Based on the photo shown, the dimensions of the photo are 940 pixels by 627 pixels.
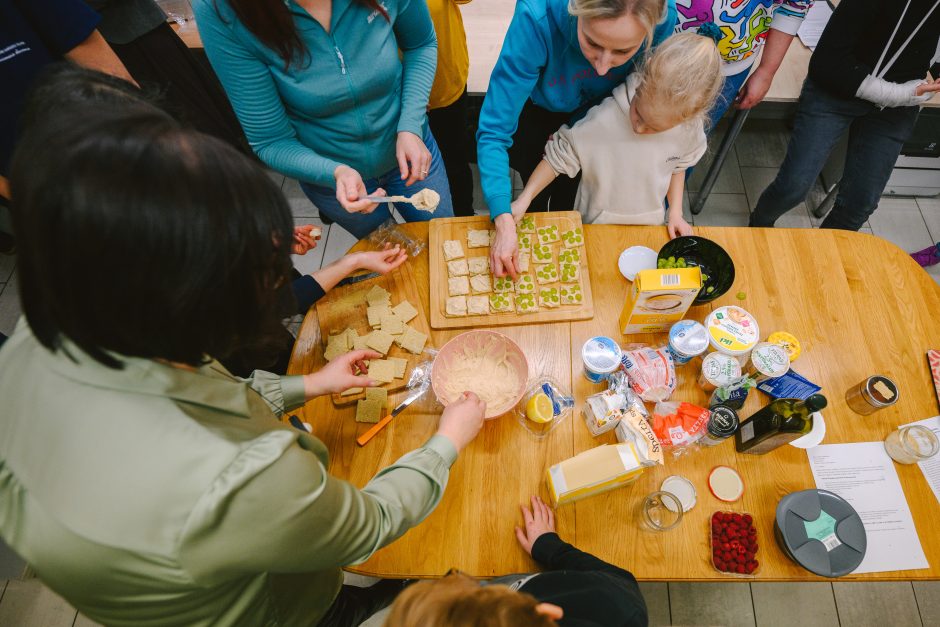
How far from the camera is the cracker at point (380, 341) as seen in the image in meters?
1.58

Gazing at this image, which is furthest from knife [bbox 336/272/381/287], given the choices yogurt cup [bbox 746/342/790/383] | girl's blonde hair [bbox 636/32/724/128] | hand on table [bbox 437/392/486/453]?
yogurt cup [bbox 746/342/790/383]

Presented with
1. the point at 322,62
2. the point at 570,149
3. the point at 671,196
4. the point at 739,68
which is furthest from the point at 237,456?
the point at 739,68

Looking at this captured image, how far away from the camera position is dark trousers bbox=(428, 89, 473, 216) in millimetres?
2488

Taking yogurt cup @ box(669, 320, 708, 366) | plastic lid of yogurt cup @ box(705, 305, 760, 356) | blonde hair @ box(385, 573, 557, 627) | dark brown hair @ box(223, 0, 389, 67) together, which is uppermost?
dark brown hair @ box(223, 0, 389, 67)

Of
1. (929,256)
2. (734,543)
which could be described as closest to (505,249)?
(734,543)

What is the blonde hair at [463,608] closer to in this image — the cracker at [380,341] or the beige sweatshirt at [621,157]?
the cracker at [380,341]

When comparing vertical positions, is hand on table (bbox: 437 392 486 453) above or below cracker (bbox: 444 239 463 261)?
below

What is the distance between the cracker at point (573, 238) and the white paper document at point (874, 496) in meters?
0.96

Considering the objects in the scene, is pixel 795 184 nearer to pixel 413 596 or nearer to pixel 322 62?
pixel 322 62

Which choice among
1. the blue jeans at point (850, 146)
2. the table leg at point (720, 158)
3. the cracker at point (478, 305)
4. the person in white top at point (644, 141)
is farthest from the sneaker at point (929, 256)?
the cracker at point (478, 305)

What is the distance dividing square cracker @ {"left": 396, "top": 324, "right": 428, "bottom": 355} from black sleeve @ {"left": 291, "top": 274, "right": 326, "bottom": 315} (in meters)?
0.33

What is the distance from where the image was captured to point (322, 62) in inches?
60.5

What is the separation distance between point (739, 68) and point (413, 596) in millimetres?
2459

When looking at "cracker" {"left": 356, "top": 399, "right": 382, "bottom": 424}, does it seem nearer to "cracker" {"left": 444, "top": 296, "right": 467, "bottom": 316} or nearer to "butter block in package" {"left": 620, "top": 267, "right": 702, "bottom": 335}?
"cracker" {"left": 444, "top": 296, "right": 467, "bottom": 316}
